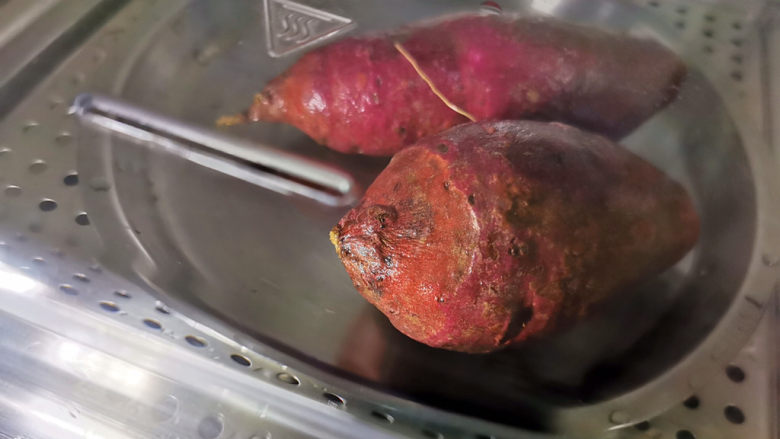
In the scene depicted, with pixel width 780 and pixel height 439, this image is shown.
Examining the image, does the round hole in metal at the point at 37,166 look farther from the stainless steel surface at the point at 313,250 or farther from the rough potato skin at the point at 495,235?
the rough potato skin at the point at 495,235

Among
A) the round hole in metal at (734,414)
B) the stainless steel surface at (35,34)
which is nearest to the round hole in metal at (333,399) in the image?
the round hole in metal at (734,414)

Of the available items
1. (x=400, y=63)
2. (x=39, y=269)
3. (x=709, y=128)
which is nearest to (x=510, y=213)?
(x=400, y=63)

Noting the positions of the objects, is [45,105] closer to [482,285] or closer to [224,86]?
[224,86]

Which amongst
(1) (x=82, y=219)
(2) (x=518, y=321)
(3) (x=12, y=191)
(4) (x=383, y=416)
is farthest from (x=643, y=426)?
(3) (x=12, y=191)

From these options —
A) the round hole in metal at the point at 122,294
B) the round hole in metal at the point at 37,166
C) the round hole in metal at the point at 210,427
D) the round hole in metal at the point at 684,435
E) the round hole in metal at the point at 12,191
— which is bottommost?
the round hole in metal at the point at 210,427

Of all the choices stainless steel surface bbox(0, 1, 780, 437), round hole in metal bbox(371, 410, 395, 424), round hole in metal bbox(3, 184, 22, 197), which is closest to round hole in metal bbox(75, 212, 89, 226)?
stainless steel surface bbox(0, 1, 780, 437)

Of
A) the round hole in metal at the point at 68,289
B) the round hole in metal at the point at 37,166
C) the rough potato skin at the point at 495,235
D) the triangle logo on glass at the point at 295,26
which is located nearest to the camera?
the rough potato skin at the point at 495,235

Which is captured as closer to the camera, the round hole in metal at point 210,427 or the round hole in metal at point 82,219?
the round hole in metal at point 210,427

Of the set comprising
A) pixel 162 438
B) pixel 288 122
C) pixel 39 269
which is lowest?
pixel 162 438
